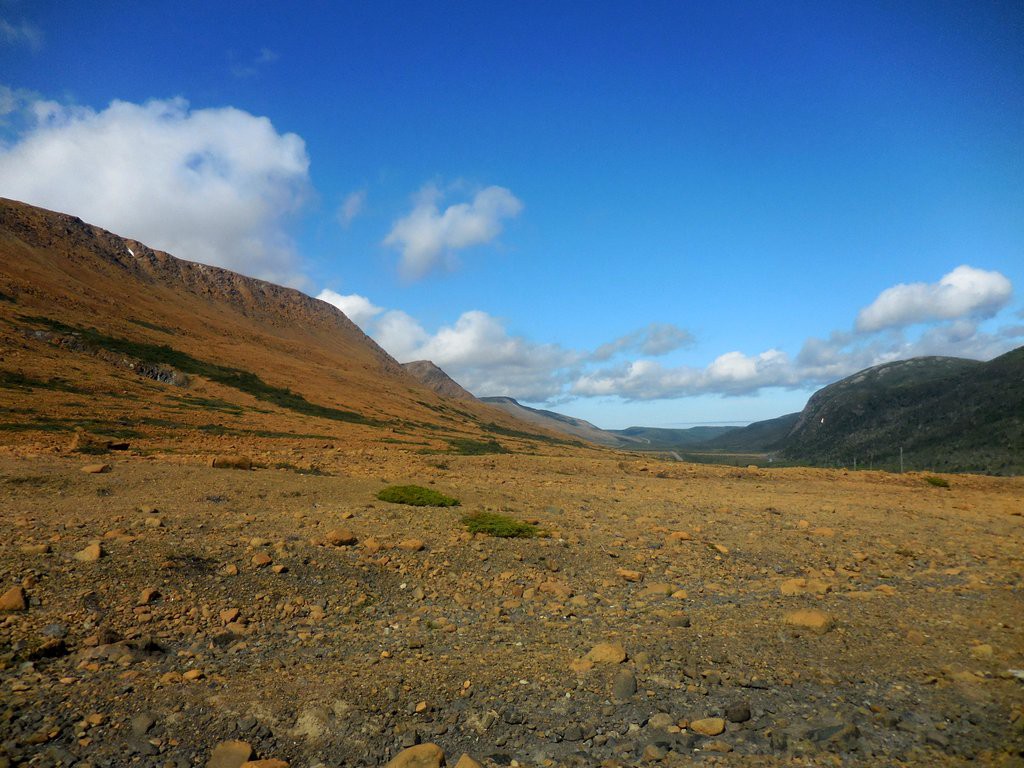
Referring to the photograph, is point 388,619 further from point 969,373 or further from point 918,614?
point 969,373

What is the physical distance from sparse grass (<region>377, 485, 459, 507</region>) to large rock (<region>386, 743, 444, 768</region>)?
10120mm

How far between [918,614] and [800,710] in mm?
4797

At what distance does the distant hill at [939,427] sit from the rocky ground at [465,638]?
261 ft

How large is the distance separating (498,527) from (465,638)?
4989 millimetres

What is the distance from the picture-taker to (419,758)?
17.0 ft

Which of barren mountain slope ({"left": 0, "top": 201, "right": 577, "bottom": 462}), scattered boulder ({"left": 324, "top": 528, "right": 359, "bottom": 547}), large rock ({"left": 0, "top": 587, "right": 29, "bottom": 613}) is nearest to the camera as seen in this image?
large rock ({"left": 0, "top": 587, "right": 29, "bottom": 613})

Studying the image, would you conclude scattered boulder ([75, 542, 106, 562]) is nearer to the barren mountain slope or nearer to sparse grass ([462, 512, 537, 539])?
sparse grass ([462, 512, 537, 539])

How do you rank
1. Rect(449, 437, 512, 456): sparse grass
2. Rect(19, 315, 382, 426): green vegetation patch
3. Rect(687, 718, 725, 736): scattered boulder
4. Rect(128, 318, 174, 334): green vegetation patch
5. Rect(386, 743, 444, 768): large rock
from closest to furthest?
1. Rect(386, 743, 444, 768): large rock
2. Rect(687, 718, 725, 736): scattered boulder
3. Rect(449, 437, 512, 456): sparse grass
4. Rect(19, 315, 382, 426): green vegetation patch
5. Rect(128, 318, 174, 334): green vegetation patch

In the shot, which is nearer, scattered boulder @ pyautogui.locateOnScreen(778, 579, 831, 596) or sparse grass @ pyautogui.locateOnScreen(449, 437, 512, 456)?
scattered boulder @ pyautogui.locateOnScreen(778, 579, 831, 596)

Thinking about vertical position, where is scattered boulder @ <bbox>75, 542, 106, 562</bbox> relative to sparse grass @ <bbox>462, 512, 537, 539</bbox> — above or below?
below

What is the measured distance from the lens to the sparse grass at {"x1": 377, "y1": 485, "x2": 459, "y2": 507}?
1534cm

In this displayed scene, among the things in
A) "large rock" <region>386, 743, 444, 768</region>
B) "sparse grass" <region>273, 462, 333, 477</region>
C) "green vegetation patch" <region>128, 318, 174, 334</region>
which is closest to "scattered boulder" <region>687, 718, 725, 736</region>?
"large rock" <region>386, 743, 444, 768</region>

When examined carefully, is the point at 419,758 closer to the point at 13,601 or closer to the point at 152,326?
the point at 13,601

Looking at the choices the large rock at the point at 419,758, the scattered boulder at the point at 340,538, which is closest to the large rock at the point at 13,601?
the scattered boulder at the point at 340,538
